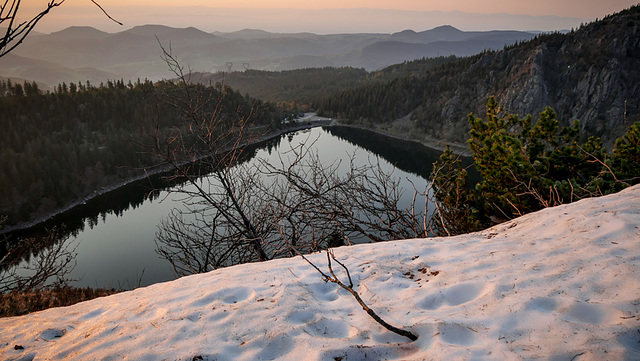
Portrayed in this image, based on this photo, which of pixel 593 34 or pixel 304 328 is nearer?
pixel 304 328

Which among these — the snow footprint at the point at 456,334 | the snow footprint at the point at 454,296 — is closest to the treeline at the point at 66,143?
the snow footprint at the point at 454,296

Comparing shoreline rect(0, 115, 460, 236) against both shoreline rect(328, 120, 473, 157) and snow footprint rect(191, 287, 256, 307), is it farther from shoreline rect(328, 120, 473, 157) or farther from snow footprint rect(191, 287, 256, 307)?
snow footprint rect(191, 287, 256, 307)

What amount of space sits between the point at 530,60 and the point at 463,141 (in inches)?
991

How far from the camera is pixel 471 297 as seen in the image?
7.73 ft

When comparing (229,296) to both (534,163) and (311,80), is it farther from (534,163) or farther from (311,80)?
(311,80)

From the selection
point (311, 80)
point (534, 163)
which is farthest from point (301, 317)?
point (311, 80)

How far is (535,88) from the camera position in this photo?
63.0 meters

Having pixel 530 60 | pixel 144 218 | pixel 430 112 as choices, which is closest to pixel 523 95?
pixel 530 60

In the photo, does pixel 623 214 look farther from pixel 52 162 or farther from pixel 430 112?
pixel 430 112

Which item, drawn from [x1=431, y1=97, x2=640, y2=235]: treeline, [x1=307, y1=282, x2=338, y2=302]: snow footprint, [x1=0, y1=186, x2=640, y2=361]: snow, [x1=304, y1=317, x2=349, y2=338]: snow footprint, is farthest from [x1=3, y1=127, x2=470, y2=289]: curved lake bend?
[x1=304, y1=317, x2=349, y2=338]: snow footprint

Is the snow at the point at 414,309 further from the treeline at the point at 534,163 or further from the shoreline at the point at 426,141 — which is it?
the shoreline at the point at 426,141

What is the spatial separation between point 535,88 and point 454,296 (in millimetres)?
74817

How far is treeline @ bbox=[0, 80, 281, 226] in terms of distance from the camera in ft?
105

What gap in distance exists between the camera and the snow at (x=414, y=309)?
5.98 feet
